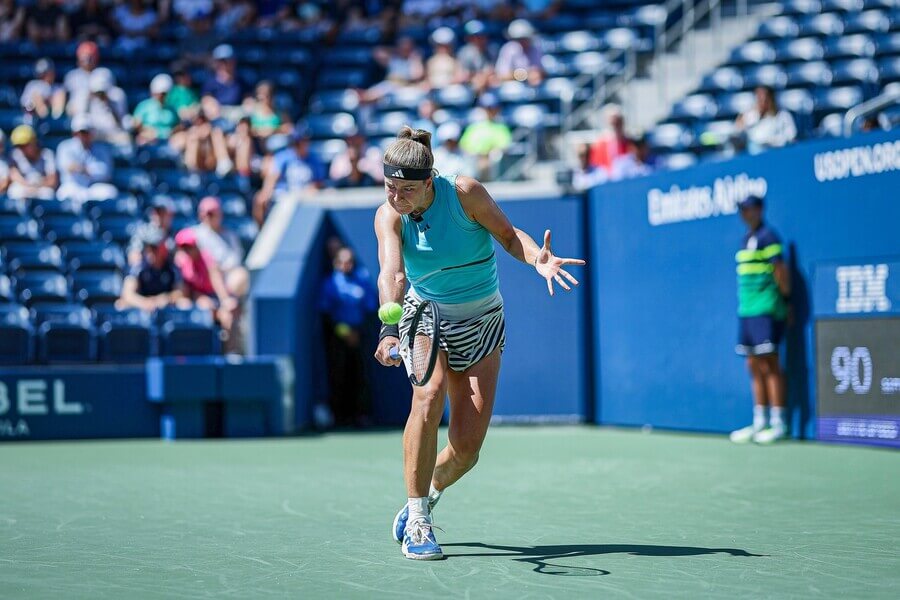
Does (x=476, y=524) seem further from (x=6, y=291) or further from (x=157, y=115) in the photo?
(x=157, y=115)

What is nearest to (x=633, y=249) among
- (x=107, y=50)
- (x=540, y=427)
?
(x=540, y=427)

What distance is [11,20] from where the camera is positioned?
20344mm

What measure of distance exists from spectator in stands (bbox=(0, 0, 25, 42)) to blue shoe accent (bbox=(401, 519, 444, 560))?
630 inches

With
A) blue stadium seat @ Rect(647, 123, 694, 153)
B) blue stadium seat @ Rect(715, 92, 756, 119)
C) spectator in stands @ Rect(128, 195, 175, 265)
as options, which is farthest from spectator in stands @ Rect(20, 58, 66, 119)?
blue stadium seat @ Rect(715, 92, 756, 119)

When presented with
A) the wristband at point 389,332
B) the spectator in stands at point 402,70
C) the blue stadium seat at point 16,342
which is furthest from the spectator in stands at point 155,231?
the wristband at point 389,332

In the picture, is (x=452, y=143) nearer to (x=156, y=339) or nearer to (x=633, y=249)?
(x=633, y=249)

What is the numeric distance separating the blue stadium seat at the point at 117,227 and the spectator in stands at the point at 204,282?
1.09 meters

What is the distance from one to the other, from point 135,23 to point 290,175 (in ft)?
20.3

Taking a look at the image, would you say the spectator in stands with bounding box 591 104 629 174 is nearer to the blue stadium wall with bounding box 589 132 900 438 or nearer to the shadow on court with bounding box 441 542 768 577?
the blue stadium wall with bounding box 589 132 900 438

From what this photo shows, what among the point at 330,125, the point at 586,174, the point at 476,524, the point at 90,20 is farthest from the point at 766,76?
the point at 476,524

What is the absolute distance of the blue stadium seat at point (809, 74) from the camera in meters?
16.1

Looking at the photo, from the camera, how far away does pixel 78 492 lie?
891 cm

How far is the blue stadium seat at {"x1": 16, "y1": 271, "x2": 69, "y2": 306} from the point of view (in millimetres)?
14250

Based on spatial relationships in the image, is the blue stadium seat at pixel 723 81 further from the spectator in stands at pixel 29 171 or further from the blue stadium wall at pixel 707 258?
the spectator in stands at pixel 29 171
